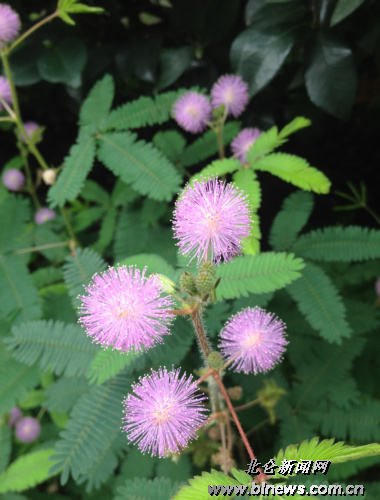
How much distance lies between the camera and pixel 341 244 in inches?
→ 55.2

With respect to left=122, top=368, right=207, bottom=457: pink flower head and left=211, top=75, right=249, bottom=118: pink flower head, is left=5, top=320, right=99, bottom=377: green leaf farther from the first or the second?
left=211, top=75, right=249, bottom=118: pink flower head

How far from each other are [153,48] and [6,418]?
1.70 meters

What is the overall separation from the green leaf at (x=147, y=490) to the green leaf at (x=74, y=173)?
875mm

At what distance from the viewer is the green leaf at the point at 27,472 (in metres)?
1.49

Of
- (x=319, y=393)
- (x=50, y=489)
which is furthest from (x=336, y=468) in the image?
(x=50, y=489)

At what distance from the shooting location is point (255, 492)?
27.5 inches

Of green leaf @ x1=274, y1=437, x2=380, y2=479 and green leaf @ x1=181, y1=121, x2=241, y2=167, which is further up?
green leaf @ x1=181, y1=121, x2=241, y2=167

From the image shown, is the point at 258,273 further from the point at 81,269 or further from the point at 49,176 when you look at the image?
the point at 49,176

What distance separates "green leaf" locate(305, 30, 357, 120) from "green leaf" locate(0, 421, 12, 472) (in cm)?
178

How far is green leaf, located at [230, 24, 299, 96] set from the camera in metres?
1.40

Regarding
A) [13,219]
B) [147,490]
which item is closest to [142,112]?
[13,219]

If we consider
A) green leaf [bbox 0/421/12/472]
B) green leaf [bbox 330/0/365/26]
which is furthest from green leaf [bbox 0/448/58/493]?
green leaf [bbox 330/0/365/26]

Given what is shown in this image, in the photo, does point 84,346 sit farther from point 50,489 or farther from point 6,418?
point 50,489

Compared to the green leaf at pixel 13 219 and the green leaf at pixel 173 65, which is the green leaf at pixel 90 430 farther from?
the green leaf at pixel 173 65
